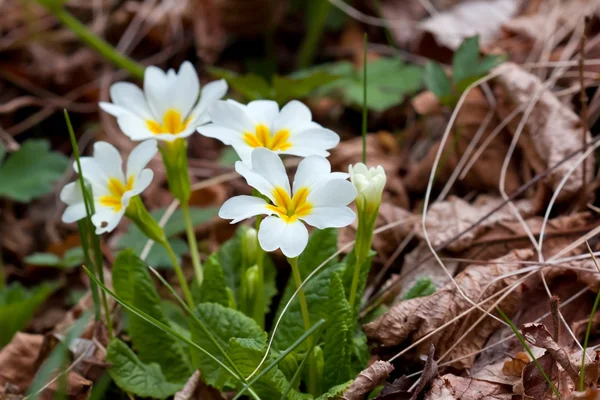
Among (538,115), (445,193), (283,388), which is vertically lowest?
(283,388)

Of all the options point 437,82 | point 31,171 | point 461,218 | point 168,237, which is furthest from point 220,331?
point 31,171

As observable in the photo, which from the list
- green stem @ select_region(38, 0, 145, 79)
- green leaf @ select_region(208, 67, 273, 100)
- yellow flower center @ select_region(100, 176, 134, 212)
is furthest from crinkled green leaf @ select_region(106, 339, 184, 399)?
green stem @ select_region(38, 0, 145, 79)

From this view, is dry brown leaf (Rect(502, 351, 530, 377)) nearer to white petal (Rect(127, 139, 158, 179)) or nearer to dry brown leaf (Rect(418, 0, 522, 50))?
white petal (Rect(127, 139, 158, 179))

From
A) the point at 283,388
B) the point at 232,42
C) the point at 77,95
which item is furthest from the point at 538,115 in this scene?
the point at 77,95

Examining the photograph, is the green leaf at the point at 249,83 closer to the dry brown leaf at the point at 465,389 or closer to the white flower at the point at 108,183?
the white flower at the point at 108,183

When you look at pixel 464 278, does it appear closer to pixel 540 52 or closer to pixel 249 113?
pixel 249 113

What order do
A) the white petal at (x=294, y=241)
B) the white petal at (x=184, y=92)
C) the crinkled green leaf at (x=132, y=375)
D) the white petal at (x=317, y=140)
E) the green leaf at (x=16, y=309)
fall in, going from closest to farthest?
the white petal at (x=294, y=241) < the white petal at (x=317, y=140) < the crinkled green leaf at (x=132, y=375) < the white petal at (x=184, y=92) < the green leaf at (x=16, y=309)

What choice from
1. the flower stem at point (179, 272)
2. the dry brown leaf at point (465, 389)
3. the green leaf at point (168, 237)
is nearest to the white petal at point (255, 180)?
the flower stem at point (179, 272)
